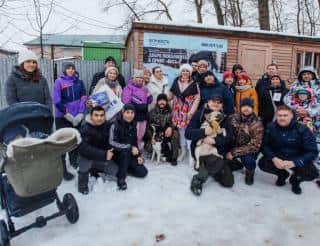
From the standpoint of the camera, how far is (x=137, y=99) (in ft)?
17.9

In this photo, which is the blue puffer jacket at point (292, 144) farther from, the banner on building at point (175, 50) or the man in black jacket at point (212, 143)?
the banner on building at point (175, 50)

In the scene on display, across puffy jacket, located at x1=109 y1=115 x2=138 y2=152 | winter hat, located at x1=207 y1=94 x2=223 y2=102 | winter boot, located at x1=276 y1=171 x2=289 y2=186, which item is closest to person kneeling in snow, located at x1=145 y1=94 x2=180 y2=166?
puffy jacket, located at x1=109 y1=115 x2=138 y2=152

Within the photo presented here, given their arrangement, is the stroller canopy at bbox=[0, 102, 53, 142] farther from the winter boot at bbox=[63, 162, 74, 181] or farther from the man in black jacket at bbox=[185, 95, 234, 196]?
the man in black jacket at bbox=[185, 95, 234, 196]

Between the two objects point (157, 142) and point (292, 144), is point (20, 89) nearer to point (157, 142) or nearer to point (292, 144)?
point (157, 142)

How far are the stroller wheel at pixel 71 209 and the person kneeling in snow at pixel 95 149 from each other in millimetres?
725

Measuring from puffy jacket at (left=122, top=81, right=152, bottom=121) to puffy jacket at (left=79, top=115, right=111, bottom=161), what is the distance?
3.00 ft

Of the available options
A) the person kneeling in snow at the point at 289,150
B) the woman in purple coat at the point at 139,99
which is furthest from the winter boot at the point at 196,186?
the woman in purple coat at the point at 139,99

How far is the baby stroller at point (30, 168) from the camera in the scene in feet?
9.68

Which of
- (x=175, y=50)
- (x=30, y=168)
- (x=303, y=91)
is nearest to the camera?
(x=30, y=168)

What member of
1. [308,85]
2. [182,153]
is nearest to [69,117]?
[182,153]

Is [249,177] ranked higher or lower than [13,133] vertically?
lower

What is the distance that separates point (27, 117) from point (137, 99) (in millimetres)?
2331

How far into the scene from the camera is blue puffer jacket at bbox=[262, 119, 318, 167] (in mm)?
4384

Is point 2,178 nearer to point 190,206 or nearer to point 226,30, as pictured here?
point 190,206
